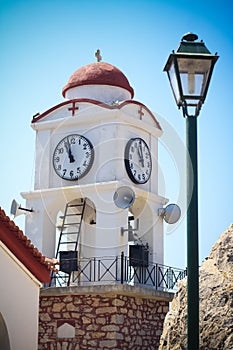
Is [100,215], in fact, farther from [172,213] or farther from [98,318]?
[98,318]

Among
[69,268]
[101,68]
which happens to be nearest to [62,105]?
[101,68]

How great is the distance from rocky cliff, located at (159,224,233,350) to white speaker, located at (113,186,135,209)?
26.8 ft

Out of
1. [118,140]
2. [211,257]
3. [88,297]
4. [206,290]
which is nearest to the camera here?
[206,290]

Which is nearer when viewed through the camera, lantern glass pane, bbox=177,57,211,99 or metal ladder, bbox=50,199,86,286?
lantern glass pane, bbox=177,57,211,99

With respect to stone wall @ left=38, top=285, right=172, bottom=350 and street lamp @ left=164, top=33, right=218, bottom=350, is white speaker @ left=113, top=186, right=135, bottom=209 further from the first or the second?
street lamp @ left=164, top=33, right=218, bottom=350

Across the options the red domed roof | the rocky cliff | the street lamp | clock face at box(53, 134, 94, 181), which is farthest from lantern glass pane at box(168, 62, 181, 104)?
the red domed roof

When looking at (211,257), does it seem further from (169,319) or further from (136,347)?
(136,347)

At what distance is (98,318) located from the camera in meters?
16.0

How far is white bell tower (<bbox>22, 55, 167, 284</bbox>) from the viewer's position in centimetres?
1708

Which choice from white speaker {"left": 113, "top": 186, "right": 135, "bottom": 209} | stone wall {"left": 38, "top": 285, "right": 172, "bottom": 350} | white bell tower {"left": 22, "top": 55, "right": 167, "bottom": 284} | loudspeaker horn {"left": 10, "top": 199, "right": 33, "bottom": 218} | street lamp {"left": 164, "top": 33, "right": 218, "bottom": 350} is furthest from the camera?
loudspeaker horn {"left": 10, "top": 199, "right": 33, "bottom": 218}

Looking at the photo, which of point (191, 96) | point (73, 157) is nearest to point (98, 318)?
point (73, 157)

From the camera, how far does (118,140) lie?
1736 centimetres

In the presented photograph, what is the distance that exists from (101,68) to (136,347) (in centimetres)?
719

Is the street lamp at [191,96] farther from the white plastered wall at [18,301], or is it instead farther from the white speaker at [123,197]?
the white speaker at [123,197]
